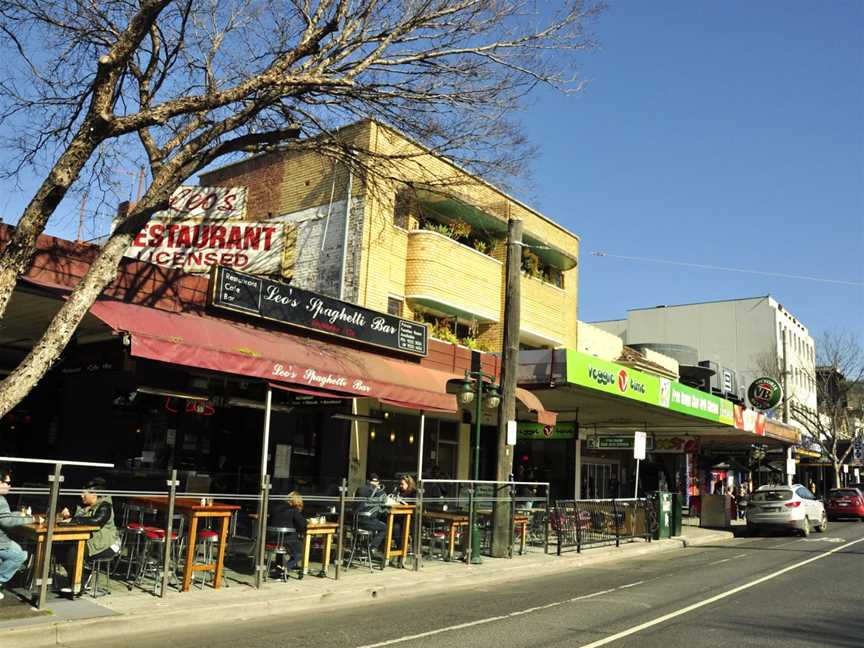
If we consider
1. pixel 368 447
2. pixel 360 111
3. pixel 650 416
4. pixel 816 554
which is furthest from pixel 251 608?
pixel 650 416

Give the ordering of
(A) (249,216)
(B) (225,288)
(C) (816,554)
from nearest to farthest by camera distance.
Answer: (B) (225,288), (C) (816,554), (A) (249,216)

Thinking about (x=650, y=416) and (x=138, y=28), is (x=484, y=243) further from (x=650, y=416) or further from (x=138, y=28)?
(x=138, y=28)

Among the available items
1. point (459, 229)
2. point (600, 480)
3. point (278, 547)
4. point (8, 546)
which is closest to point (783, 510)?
point (600, 480)

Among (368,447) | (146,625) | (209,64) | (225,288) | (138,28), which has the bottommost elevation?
(146,625)

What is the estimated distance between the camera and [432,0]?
11.9m

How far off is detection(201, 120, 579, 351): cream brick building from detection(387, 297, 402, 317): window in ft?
0.13

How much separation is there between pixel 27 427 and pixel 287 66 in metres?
9.45

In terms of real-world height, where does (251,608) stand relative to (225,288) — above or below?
below

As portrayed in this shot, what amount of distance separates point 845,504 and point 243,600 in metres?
32.9

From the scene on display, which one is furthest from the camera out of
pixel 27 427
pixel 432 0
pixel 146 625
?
A: pixel 27 427

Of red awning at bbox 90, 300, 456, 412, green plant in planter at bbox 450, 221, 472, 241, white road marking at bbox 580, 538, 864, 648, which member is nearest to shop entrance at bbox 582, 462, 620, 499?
green plant in planter at bbox 450, 221, 472, 241

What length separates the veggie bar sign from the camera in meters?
14.3

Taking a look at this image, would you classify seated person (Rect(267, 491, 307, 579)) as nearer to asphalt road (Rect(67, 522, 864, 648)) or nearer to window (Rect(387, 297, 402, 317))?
asphalt road (Rect(67, 522, 864, 648))

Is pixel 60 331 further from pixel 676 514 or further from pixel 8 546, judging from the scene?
pixel 676 514
